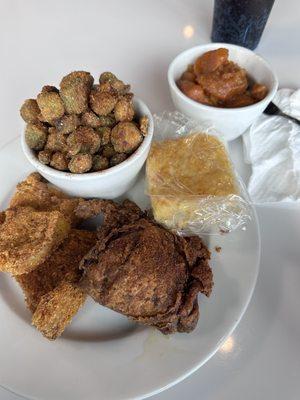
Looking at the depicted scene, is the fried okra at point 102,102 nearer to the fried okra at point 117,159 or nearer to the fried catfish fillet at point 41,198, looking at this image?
the fried okra at point 117,159

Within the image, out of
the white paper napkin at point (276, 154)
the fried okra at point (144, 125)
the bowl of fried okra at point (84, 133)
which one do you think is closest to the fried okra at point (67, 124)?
the bowl of fried okra at point (84, 133)

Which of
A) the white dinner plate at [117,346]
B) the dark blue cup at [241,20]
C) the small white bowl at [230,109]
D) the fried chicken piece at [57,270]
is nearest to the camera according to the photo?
the white dinner plate at [117,346]

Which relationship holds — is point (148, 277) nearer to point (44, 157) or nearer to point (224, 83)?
point (44, 157)

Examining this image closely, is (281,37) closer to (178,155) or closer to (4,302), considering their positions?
(178,155)

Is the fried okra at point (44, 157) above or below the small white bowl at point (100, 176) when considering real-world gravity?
above

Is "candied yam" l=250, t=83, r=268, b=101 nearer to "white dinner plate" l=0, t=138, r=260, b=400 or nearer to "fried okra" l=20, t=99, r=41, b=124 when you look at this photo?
"white dinner plate" l=0, t=138, r=260, b=400

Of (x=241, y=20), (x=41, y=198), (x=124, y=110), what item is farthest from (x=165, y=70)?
(x=41, y=198)

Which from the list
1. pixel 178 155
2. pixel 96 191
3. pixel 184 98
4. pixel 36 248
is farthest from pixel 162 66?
pixel 36 248
